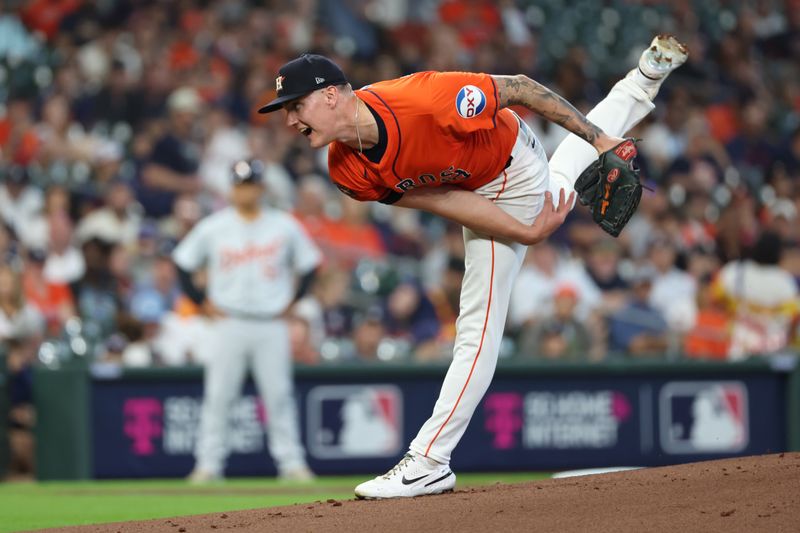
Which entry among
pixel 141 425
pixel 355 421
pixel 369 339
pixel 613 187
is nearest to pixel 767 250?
pixel 369 339

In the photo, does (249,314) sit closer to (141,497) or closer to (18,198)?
(141,497)

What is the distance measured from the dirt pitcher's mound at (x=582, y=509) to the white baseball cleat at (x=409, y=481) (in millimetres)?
121

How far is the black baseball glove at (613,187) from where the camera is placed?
18.1 ft

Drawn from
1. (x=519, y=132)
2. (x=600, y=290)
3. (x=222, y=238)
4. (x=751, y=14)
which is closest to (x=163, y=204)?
(x=222, y=238)

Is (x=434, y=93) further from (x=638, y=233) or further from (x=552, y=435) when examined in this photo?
(x=638, y=233)

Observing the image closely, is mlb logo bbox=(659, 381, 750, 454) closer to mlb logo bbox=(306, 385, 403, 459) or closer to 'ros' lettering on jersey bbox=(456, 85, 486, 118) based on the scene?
mlb logo bbox=(306, 385, 403, 459)

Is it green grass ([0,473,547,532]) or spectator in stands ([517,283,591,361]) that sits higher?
spectator in stands ([517,283,591,361])

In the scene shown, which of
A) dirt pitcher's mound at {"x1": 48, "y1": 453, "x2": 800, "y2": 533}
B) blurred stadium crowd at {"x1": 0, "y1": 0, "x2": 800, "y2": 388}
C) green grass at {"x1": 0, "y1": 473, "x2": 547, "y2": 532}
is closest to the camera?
dirt pitcher's mound at {"x1": 48, "y1": 453, "x2": 800, "y2": 533}

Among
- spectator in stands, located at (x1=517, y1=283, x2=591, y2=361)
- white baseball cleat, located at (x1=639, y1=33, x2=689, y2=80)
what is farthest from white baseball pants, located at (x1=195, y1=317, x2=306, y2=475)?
white baseball cleat, located at (x1=639, y1=33, x2=689, y2=80)

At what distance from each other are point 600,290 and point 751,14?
8.85 metres

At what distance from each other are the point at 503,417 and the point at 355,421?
1160 mm

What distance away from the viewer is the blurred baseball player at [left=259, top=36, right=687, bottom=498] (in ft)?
17.2

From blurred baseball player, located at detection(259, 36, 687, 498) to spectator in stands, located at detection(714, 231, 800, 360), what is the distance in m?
5.44

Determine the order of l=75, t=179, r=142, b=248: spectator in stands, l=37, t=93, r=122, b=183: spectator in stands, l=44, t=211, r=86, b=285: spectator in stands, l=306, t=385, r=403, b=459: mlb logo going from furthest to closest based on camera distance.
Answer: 1. l=37, t=93, r=122, b=183: spectator in stands
2. l=75, t=179, r=142, b=248: spectator in stands
3. l=44, t=211, r=86, b=285: spectator in stands
4. l=306, t=385, r=403, b=459: mlb logo
